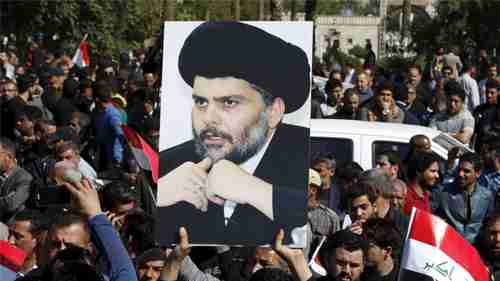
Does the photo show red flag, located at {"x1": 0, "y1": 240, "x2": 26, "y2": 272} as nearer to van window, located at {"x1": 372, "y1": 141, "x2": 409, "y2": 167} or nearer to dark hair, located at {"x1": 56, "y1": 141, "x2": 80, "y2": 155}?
dark hair, located at {"x1": 56, "y1": 141, "x2": 80, "y2": 155}

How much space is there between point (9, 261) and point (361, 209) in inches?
102

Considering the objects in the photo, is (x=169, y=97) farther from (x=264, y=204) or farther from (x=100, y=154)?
(x=100, y=154)

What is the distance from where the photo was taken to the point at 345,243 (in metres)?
6.88

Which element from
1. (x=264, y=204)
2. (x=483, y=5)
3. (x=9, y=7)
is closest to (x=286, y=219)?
(x=264, y=204)

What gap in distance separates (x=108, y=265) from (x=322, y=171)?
15.1ft

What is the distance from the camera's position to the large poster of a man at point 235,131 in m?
6.45

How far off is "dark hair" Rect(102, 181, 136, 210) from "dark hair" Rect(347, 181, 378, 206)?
1405 millimetres

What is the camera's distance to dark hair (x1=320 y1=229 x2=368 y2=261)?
→ 6871 mm

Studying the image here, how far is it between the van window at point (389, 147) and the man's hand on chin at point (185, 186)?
479 centimetres

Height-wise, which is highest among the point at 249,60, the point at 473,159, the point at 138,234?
the point at 249,60

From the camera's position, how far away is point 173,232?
6414 millimetres

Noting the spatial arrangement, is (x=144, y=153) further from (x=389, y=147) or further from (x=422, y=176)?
(x=389, y=147)

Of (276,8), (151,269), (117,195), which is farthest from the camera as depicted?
(276,8)

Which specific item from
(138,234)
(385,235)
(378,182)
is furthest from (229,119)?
(378,182)
